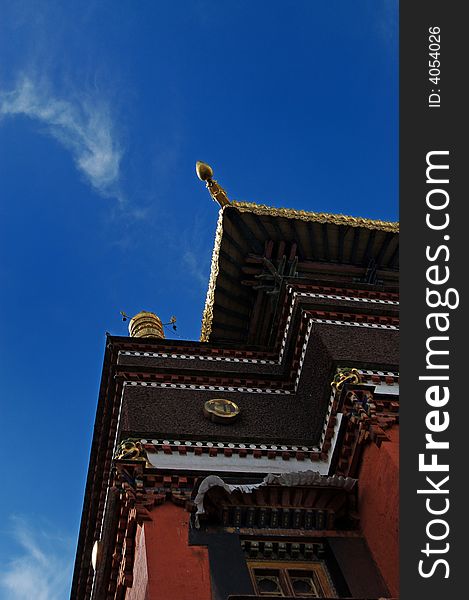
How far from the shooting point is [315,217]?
847 inches

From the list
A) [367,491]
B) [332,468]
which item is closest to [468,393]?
[367,491]

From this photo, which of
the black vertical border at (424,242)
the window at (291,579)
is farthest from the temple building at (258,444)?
the black vertical border at (424,242)

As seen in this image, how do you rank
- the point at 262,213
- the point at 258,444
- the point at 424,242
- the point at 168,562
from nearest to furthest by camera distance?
1. the point at 424,242
2. the point at 168,562
3. the point at 258,444
4. the point at 262,213

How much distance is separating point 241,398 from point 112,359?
295 centimetres

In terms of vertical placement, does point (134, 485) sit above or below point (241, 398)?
below

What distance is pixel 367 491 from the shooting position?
13.1m

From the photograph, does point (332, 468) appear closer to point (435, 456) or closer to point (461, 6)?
point (435, 456)

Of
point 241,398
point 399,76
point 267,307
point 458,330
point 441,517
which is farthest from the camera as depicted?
point 267,307

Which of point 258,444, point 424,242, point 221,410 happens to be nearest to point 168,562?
point 258,444

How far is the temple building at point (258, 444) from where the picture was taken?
40.3ft

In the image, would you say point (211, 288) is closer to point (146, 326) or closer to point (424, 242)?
point (146, 326)

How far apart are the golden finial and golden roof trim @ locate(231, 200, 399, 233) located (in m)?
0.23

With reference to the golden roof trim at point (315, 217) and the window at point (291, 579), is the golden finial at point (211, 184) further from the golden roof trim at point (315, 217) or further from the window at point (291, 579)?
the window at point (291, 579)

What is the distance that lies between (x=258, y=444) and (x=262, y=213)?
23.1ft
